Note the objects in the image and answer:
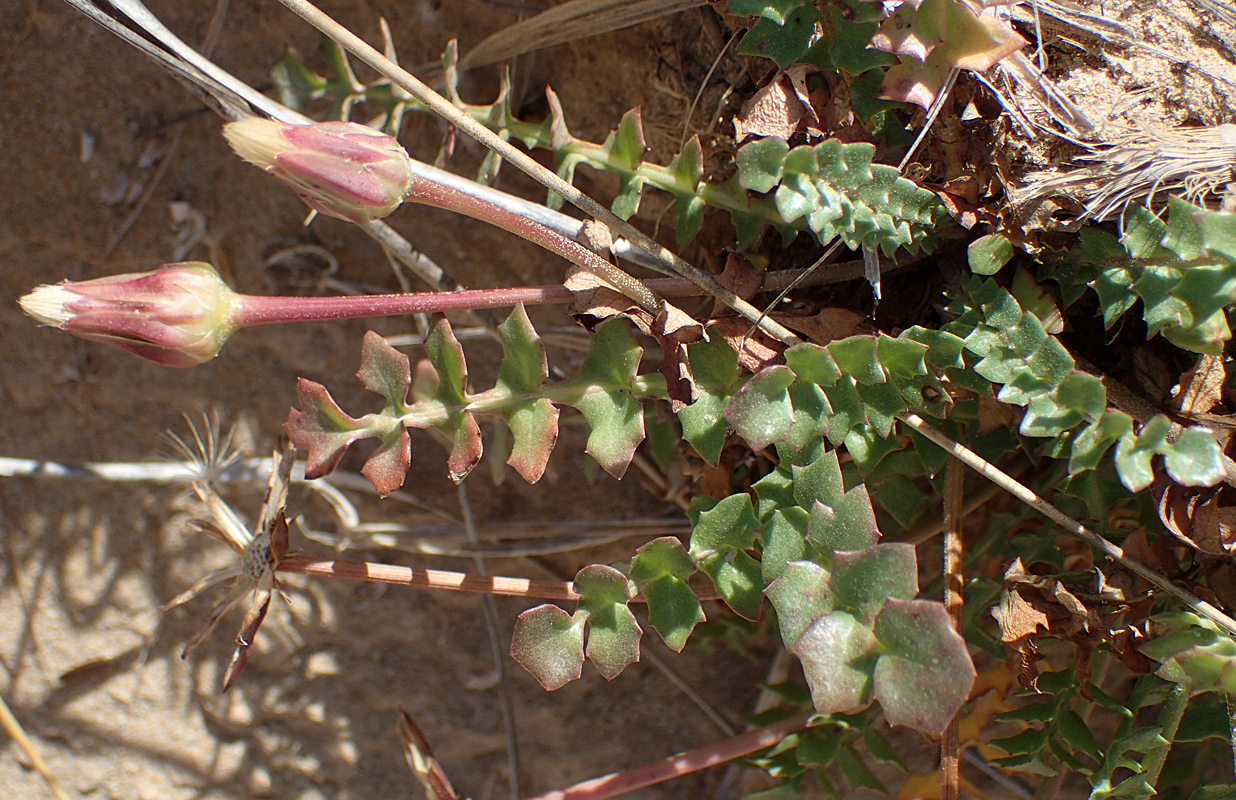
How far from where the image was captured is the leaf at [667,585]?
127cm

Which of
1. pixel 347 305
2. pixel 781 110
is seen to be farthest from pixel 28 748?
pixel 781 110

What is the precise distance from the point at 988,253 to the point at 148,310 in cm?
112

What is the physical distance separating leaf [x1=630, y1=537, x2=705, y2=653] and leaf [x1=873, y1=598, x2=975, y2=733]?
317 millimetres

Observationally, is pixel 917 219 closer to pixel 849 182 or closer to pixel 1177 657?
pixel 849 182

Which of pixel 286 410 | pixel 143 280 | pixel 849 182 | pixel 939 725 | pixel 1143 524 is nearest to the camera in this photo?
pixel 939 725

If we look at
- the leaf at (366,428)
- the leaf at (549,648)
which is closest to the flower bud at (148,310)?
the leaf at (366,428)

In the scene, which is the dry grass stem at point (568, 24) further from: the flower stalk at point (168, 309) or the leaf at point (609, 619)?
the leaf at point (609, 619)

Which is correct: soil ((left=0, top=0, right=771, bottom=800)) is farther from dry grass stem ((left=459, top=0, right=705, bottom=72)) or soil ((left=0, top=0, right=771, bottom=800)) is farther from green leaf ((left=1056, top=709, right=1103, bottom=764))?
green leaf ((left=1056, top=709, right=1103, bottom=764))

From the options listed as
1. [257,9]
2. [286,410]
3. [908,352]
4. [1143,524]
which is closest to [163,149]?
[257,9]

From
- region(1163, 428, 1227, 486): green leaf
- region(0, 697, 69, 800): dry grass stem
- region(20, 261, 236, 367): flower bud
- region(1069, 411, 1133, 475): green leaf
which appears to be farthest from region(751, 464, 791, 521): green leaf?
region(0, 697, 69, 800): dry grass stem

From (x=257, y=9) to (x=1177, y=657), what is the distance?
6.34ft

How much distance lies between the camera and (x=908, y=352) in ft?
3.97

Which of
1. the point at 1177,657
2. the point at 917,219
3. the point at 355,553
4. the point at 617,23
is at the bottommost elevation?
the point at 355,553

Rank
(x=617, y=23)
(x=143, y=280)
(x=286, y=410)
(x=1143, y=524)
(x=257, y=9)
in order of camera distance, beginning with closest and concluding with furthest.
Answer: (x=143, y=280)
(x=1143, y=524)
(x=617, y=23)
(x=257, y=9)
(x=286, y=410)
